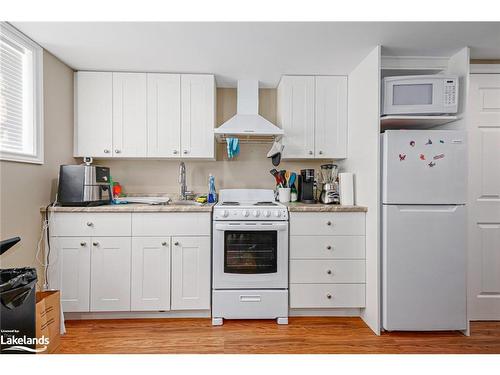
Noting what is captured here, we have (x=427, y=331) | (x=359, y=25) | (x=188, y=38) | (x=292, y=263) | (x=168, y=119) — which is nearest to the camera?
(x=359, y=25)

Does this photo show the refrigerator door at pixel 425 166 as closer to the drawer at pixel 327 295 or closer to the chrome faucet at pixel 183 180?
the drawer at pixel 327 295

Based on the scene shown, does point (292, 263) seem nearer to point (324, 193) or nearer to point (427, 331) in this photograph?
point (324, 193)

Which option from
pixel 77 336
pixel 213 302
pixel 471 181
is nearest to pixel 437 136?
pixel 471 181

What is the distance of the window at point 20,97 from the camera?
7.16 feet

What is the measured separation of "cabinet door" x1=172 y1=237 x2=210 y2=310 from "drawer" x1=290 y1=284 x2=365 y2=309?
2.45 ft

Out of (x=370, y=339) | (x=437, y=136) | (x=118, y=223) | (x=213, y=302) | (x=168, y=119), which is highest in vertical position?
(x=168, y=119)

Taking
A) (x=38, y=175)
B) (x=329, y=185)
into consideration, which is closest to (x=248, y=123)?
(x=329, y=185)

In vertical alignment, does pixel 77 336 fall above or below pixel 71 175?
below

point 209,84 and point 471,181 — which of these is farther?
point 209,84

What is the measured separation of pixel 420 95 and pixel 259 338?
2247 mm

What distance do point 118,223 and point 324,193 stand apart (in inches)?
73.9

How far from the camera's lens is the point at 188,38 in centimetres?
232

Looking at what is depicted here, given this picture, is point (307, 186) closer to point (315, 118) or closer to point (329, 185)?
point (329, 185)

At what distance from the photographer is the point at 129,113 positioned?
2.98 metres
